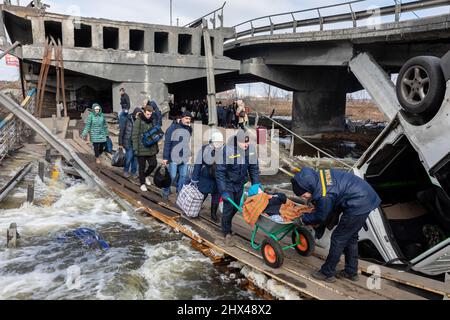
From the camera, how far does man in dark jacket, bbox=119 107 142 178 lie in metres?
8.46

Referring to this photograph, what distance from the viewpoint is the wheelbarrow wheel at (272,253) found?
4.82 meters

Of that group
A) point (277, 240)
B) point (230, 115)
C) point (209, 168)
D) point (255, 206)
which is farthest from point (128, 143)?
point (230, 115)

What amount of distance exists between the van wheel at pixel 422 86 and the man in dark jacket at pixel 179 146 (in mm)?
3838

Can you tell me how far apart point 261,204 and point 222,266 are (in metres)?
1.28

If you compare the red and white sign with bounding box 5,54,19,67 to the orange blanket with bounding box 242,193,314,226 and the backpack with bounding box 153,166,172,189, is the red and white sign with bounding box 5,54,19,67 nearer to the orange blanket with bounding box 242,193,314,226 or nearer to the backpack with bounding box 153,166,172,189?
the backpack with bounding box 153,166,172,189

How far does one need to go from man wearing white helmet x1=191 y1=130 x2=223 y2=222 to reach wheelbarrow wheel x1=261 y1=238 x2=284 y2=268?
1498 mm

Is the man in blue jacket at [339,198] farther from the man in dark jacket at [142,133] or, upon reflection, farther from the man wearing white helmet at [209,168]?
the man in dark jacket at [142,133]

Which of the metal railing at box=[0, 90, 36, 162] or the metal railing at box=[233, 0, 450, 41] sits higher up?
the metal railing at box=[233, 0, 450, 41]

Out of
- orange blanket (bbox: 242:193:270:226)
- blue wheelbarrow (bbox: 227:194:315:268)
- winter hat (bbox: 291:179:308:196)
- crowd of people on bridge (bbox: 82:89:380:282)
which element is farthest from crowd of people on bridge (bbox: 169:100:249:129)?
winter hat (bbox: 291:179:308:196)

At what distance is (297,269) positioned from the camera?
4.87 meters

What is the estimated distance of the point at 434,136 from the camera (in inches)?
166

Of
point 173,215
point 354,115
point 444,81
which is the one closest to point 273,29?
point 173,215

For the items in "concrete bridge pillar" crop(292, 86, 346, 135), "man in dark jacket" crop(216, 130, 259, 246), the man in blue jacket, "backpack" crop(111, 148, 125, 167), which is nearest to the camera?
the man in blue jacket
